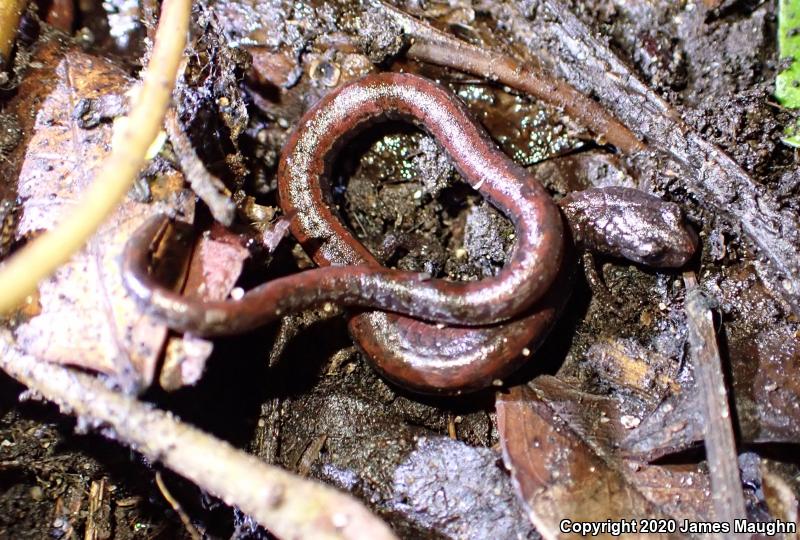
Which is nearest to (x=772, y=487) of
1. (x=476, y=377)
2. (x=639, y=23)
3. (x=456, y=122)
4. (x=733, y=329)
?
(x=733, y=329)

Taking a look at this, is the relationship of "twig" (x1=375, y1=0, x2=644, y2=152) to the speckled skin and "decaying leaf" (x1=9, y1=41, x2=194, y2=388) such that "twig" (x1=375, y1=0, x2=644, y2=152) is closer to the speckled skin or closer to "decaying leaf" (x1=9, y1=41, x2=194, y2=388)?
the speckled skin

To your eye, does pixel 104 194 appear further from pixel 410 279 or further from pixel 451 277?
pixel 451 277

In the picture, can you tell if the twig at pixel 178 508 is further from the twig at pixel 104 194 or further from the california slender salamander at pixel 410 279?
the twig at pixel 104 194

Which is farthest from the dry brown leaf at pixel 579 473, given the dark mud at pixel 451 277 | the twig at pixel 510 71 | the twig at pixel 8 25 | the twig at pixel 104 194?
the twig at pixel 8 25

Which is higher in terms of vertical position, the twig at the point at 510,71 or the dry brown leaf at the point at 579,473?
the twig at the point at 510,71

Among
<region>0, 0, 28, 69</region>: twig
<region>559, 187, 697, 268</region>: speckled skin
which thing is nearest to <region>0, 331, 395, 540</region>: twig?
<region>0, 0, 28, 69</region>: twig

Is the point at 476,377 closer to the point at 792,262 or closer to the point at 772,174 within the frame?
the point at 792,262

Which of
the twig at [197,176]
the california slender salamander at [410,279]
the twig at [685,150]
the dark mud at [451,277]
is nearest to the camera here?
the twig at [197,176]
